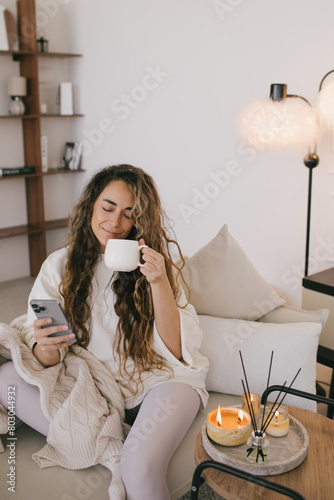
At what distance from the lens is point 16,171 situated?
3.73 meters

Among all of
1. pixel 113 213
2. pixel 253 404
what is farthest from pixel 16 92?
pixel 253 404

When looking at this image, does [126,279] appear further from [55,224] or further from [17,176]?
[55,224]

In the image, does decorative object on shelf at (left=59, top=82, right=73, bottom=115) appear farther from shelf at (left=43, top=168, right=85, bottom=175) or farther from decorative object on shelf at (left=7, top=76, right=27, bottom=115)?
shelf at (left=43, top=168, right=85, bottom=175)

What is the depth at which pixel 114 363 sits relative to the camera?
1.56 meters

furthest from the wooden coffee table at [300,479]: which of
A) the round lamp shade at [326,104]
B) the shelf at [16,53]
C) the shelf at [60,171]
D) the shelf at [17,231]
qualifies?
the shelf at [16,53]

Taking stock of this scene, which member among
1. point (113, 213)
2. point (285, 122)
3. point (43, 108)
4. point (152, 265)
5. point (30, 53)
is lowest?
point (152, 265)

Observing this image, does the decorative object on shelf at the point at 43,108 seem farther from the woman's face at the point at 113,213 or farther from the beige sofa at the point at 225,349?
the woman's face at the point at 113,213

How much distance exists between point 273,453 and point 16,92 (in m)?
3.20

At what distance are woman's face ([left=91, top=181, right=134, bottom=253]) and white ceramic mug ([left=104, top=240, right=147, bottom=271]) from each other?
0.50 feet

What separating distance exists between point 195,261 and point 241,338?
346 millimetres

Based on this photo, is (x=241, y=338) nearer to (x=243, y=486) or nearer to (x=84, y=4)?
(x=243, y=486)

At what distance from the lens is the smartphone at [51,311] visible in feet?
4.28

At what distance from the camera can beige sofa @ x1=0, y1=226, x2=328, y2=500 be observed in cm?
129

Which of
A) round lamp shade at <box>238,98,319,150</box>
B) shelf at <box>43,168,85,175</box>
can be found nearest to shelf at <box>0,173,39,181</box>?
shelf at <box>43,168,85,175</box>
